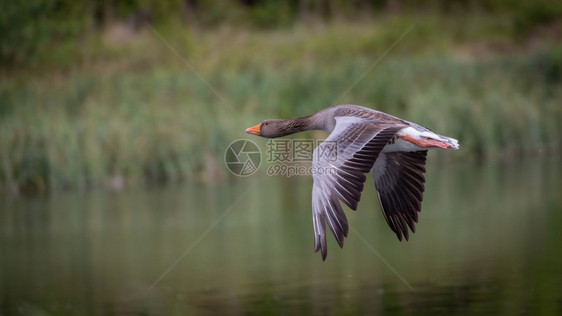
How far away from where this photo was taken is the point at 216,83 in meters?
25.4

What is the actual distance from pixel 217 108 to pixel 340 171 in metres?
14.8

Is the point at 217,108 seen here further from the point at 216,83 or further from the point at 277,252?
the point at 277,252

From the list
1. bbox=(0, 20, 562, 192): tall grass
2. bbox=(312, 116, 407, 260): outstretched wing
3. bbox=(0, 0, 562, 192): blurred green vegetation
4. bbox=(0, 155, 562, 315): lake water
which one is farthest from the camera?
bbox=(0, 0, 562, 192): blurred green vegetation

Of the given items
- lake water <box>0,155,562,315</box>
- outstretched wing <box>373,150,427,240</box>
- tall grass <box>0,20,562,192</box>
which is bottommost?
lake water <box>0,155,562,315</box>

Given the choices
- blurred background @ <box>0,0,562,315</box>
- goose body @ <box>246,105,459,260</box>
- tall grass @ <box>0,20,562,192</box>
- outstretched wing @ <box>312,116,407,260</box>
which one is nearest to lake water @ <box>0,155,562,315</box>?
blurred background @ <box>0,0,562,315</box>

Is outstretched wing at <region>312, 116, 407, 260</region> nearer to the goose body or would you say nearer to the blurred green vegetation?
the goose body

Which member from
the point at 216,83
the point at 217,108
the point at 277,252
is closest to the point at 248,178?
the point at 217,108

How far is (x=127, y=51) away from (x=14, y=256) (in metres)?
17.8

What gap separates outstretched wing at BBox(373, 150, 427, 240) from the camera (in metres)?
9.91

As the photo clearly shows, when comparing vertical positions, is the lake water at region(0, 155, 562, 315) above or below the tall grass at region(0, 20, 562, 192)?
below

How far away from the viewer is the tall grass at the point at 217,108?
2105 cm

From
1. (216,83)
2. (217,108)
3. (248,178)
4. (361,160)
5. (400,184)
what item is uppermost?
(216,83)

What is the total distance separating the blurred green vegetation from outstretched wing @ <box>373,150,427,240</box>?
10778 mm

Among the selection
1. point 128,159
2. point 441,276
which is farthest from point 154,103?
point 441,276
